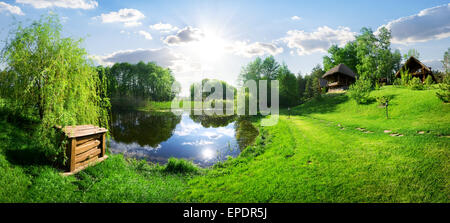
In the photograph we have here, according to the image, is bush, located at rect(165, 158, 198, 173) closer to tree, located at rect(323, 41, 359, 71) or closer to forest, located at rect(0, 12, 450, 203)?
forest, located at rect(0, 12, 450, 203)

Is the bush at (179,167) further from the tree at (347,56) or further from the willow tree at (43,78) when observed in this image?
the tree at (347,56)

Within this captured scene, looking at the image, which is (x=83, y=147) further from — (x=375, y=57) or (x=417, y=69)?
(x=375, y=57)

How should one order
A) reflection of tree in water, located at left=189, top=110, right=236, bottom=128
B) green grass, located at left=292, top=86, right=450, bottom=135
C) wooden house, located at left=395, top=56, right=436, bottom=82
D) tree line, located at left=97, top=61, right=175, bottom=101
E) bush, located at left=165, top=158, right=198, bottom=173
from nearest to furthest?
bush, located at left=165, top=158, right=198, bottom=173
green grass, located at left=292, top=86, right=450, bottom=135
reflection of tree in water, located at left=189, top=110, right=236, bottom=128
wooden house, located at left=395, top=56, right=436, bottom=82
tree line, located at left=97, top=61, right=175, bottom=101

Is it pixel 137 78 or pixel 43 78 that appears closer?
pixel 43 78

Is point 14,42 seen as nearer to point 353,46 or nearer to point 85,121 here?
point 85,121

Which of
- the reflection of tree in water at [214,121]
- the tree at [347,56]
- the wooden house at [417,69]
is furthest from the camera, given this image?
the tree at [347,56]

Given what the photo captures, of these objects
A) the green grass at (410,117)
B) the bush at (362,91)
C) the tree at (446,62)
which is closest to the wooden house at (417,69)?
the bush at (362,91)

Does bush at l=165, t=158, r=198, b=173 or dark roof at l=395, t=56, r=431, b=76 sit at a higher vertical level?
dark roof at l=395, t=56, r=431, b=76

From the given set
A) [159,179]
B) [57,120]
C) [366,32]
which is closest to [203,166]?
[159,179]

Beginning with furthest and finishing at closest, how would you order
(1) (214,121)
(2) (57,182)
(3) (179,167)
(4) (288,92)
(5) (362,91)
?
(4) (288,92)
(1) (214,121)
(5) (362,91)
(3) (179,167)
(2) (57,182)

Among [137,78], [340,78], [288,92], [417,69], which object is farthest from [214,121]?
[137,78]

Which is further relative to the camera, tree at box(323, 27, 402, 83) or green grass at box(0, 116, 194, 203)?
tree at box(323, 27, 402, 83)

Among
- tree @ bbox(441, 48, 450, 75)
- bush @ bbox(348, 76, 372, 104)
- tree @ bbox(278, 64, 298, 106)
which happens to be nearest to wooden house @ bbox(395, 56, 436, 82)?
bush @ bbox(348, 76, 372, 104)

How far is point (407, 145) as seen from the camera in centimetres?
716
